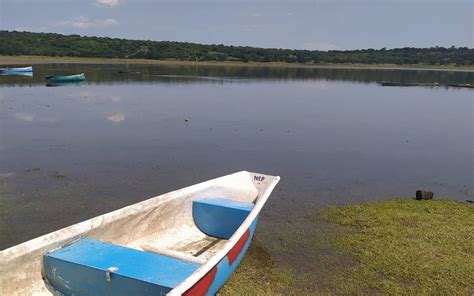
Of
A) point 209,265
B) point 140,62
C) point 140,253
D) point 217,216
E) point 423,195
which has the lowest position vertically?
point 423,195

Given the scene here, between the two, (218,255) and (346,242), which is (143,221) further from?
(346,242)

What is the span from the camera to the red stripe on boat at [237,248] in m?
6.05

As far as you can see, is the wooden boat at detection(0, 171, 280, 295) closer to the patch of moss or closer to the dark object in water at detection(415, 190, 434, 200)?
the patch of moss

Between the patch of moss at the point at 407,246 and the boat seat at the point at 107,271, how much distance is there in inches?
119

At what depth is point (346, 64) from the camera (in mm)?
144875

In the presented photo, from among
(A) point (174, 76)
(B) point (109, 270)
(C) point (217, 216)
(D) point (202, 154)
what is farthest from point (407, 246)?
(A) point (174, 76)

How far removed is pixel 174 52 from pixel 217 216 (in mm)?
122412

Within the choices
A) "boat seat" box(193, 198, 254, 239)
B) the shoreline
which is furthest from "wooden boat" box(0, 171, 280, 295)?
the shoreline

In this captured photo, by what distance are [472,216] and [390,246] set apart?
3078 mm

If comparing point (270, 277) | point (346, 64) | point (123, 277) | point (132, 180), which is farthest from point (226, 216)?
point (346, 64)

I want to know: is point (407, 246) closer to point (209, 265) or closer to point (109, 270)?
point (209, 265)

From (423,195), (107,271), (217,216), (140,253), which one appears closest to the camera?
(107,271)

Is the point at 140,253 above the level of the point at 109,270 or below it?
below

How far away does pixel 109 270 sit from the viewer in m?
5.36
